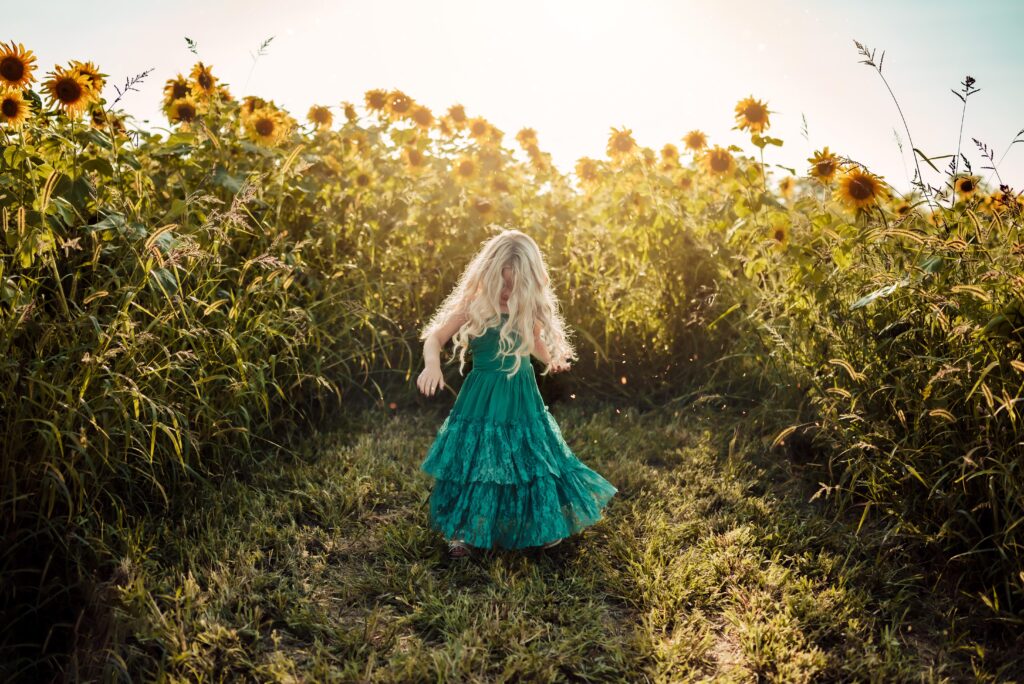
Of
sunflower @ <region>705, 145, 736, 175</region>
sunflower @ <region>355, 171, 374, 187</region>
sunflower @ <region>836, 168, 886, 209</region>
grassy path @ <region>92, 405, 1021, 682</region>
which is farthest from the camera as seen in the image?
sunflower @ <region>355, 171, 374, 187</region>

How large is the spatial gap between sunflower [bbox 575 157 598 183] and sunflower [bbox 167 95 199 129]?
8.56 ft

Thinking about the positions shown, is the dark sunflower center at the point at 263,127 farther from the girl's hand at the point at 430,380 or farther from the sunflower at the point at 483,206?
the girl's hand at the point at 430,380

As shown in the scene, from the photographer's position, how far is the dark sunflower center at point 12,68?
3.01m

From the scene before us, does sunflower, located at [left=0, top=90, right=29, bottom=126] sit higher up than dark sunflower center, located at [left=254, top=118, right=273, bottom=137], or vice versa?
dark sunflower center, located at [left=254, top=118, right=273, bottom=137]

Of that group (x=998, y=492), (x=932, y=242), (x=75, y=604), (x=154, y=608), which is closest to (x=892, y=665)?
(x=998, y=492)

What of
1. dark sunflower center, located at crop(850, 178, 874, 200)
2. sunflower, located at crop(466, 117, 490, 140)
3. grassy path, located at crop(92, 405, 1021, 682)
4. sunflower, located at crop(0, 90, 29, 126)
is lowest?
grassy path, located at crop(92, 405, 1021, 682)

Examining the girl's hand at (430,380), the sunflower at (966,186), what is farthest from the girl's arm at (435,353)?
the sunflower at (966,186)

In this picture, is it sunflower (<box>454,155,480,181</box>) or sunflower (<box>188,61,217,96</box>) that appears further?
sunflower (<box>454,155,480,181</box>)

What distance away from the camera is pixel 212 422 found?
314cm

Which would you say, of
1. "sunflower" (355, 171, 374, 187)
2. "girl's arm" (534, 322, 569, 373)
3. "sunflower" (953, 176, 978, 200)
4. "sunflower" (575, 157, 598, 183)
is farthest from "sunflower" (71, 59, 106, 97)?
"sunflower" (953, 176, 978, 200)

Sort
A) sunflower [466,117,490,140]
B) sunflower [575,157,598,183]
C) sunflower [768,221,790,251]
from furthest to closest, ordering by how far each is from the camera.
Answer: sunflower [575,157,598,183]
sunflower [466,117,490,140]
sunflower [768,221,790,251]

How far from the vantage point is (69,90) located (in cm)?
326

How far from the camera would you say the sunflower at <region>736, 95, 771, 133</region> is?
4.46 metres

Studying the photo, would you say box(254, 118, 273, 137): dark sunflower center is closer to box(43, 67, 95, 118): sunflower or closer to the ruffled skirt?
box(43, 67, 95, 118): sunflower
